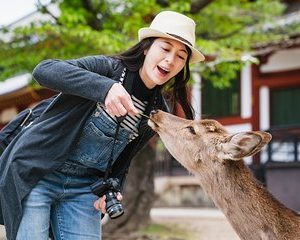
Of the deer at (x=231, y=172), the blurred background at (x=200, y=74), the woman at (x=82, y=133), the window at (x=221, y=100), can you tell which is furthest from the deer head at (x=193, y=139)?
the window at (x=221, y=100)

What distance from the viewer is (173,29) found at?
2.96 m

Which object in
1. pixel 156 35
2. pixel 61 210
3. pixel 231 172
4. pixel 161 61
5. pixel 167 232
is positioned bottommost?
pixel 167 232

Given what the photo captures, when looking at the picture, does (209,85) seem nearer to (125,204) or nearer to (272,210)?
(125,204)

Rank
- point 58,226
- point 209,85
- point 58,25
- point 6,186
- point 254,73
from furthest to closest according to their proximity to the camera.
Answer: point 209,85 → point 254,73 → point 58,25 → point 58,226 → point 6,186

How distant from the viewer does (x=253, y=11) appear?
10.8 meters

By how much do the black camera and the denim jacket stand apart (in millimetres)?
227

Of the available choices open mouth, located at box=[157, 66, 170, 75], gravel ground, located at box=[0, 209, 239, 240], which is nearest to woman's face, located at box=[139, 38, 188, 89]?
open mouth, located at box=[157, 66, 170, 75]

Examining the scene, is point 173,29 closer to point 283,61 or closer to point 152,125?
point 152,125

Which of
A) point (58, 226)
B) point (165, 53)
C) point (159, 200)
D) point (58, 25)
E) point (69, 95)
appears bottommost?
point (159, 200)

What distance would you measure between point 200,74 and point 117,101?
5.65 metres

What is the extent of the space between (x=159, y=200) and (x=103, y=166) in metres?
11.7

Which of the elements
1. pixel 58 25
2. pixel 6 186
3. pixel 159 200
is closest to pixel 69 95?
pixel 6 186

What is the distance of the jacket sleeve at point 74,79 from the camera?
2.69m

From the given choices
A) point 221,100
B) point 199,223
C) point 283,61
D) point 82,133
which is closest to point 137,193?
point 199,223
